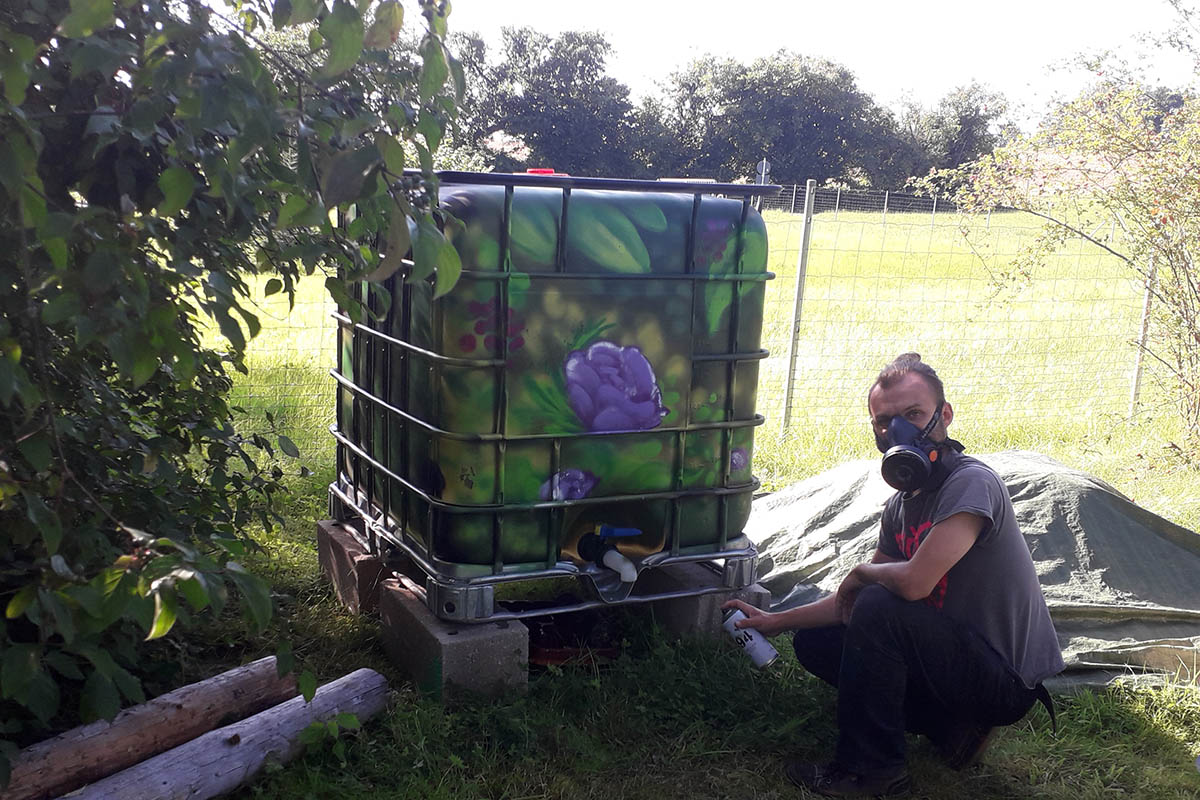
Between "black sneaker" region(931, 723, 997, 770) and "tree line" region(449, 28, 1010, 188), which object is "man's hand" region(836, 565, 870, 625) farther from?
"tree line" region(449, 28, 1010, 188)

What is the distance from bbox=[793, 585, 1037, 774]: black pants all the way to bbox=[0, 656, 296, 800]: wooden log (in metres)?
1.79

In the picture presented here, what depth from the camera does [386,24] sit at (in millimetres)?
1562

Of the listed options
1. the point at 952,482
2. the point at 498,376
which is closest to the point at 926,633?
the point at 952,482

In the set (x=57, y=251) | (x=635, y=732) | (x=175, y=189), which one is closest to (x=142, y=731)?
(x=635, y=732)

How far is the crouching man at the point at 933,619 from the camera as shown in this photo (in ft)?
9.73

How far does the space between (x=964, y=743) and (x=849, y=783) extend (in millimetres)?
454

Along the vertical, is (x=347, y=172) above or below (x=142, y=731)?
above

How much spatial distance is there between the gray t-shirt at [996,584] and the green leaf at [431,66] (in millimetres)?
2078

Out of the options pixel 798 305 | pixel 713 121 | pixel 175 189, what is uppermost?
pixel 713 121

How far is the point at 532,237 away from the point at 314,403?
428cm

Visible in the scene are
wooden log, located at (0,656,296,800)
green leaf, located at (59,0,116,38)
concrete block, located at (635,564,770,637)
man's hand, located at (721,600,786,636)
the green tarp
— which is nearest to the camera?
green leaf, located at (59,0,116,38)

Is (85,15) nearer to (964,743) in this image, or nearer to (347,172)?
(347,172)

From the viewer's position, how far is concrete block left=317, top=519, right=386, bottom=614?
3.99 meters

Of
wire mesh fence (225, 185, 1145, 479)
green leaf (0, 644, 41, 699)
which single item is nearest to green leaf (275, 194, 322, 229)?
green leaf (0, 644, 41, 699)
